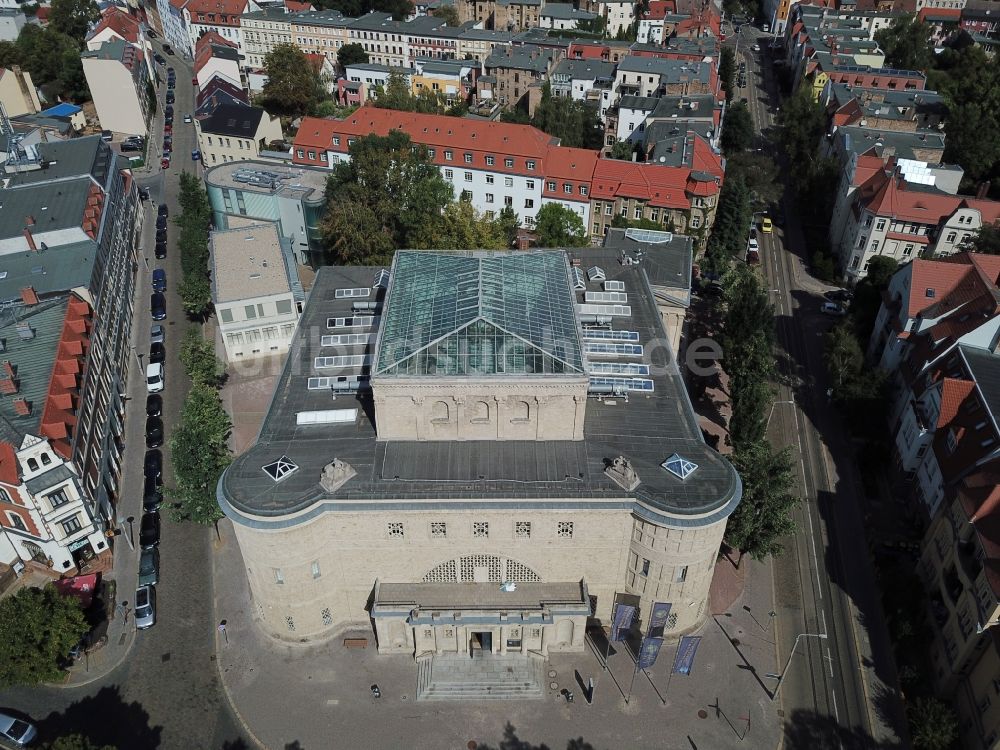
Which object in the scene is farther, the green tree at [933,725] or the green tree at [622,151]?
the green tree at [622,151]

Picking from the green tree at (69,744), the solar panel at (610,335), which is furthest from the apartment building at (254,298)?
the green tree at (69,744)

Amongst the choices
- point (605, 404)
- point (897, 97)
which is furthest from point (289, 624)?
point (897, 97)

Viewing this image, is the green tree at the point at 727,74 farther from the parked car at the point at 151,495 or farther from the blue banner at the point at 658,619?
the parked car at the point at 151,495

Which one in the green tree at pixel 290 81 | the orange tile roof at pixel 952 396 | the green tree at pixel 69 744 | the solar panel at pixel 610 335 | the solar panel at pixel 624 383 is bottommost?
the green tree at pixel 69 744

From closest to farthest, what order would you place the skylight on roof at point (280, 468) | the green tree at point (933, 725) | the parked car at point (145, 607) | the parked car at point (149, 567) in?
1. the green tree at point (933, 725)
2. the skylight on roof at point (280, 468)
3. the parked car at point (145, 607)
4. the parked car at point (149, 567)

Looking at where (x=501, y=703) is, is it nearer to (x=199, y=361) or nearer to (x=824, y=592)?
(x=824, y=592)

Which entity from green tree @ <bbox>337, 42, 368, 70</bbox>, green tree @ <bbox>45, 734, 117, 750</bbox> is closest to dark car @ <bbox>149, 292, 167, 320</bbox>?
green tree @ <bbox>45, 734, 117, 750</bbox>

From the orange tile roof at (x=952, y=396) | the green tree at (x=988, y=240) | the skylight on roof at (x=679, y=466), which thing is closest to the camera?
the skylight on roof at (x=679, y=466)

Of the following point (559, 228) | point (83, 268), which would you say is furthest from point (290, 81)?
point (83, 268)
